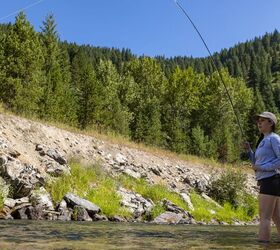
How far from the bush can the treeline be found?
1154 cm

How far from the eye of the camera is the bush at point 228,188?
29.3m

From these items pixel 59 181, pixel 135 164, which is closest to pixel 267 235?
pixel 59 181

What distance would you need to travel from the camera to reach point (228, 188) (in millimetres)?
29547

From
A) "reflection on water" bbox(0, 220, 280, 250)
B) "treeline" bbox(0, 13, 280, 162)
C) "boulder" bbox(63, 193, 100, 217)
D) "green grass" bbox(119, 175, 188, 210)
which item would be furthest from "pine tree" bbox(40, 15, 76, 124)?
"reflection on water" bbox(0, 220, 280, 250)

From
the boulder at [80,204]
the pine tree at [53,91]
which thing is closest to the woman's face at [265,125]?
the boulder at [80,204]

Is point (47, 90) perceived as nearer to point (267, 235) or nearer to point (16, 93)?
point (16, 93)

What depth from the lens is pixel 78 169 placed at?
2244cm

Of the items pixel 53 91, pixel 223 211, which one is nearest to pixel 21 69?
pixel 53 91

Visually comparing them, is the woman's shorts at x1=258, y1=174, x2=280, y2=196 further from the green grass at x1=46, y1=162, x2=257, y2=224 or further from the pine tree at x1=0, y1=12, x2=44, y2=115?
the pine tree at x1=0, y1=12, x2=44, y2=115

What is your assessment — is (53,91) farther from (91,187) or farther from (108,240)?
(108,240)

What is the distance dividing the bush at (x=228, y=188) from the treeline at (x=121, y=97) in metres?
11.5

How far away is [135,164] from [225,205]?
596 cm

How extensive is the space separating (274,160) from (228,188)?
73.9 feet

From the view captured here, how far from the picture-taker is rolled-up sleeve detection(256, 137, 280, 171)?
7.45m
